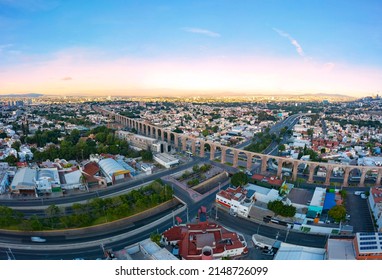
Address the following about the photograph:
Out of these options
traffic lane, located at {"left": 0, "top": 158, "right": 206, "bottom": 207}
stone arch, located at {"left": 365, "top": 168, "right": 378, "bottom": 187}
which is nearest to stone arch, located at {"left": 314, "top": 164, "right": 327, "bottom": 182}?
stone arch, located at {"left": 365, "top": 168, "right": 378, "bottom": 187}

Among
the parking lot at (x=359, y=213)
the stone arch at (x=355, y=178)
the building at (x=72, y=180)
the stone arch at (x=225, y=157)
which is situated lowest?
the parking lot at (x=359, y=213)

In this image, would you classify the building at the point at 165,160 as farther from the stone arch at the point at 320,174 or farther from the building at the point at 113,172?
the stone arch at the point at 320,174

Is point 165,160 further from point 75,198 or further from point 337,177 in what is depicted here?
point 337,177

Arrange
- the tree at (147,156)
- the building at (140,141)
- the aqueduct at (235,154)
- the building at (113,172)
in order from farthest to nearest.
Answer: the building at (140,141)
the tree at (147,156)
the aqueduct at (235,154)
the building at (113,172)

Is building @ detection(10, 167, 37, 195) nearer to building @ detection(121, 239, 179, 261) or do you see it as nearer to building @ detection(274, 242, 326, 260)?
building @ detection(121, 239, 179, 261)

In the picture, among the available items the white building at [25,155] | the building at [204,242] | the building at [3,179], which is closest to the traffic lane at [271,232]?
the building at [204,242]
